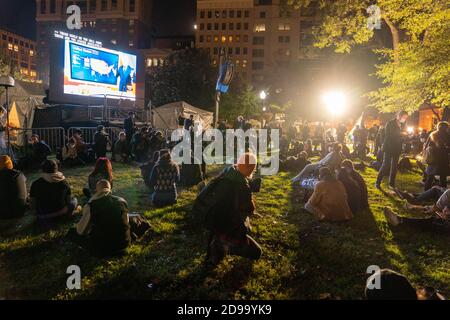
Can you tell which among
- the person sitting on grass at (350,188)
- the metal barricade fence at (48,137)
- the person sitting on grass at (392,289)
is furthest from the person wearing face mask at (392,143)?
the metal barricade fence at (48,137)

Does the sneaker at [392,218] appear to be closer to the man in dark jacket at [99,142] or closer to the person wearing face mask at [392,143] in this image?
the person wearing face mask at [392,143]

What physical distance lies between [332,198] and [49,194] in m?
6.09

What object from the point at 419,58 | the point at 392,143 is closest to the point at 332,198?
the point at 392,143

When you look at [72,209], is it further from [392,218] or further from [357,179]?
[392,218]

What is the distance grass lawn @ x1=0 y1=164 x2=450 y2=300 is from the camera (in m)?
4.65

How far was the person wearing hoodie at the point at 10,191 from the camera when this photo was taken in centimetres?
680

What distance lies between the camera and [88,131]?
62.6 feet

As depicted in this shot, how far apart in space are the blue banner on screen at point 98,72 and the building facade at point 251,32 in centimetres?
6813

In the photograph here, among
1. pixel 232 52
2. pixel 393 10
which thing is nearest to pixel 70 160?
pixel 393 10

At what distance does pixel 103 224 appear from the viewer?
5277 millimetres

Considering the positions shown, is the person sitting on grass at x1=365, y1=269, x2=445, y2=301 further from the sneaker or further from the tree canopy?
the tree canopy

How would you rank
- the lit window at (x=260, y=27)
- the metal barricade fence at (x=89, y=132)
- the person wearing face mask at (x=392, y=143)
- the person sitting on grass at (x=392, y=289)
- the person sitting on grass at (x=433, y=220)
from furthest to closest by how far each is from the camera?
1. the lit window at (x=260, y=27)
2. the metal barricade fence at (x=89, y=132)
3. the person wearing face mask at (x=392, y=143)
4. the person sitting on grass at (x=433, y=220)
5. the person sitting on grass at (x=392, y=289)

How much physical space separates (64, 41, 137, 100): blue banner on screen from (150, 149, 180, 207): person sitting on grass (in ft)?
51.4

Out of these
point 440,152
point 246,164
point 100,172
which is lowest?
point 100,172
